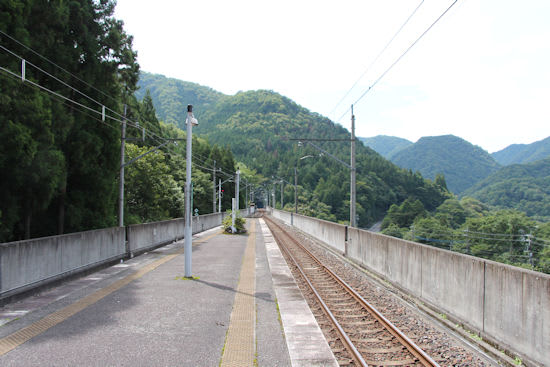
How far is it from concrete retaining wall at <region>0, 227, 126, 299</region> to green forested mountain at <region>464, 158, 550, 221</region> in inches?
5774

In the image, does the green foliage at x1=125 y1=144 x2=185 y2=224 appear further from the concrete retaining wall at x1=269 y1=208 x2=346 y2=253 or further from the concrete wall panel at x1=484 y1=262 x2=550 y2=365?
the concrete wall panel at x1=484 y1=262 x2=550 y2=365

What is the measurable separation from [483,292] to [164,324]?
6.02 metres

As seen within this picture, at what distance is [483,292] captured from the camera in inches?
279

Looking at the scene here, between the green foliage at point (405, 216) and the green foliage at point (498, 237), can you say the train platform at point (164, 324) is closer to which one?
the green foliage at point (498, 237)

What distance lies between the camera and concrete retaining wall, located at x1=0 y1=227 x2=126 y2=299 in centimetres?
859

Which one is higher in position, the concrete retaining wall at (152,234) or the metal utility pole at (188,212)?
the metal utility pole at (188,212)

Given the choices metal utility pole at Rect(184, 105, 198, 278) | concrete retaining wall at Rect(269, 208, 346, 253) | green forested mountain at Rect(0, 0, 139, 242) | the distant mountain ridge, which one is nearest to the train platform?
metal utility pole at Rect(184, 105, 198, 278)

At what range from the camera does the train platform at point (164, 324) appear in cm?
600

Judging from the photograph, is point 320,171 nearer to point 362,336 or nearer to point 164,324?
point 362,336

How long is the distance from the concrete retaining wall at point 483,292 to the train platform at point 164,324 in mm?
2908

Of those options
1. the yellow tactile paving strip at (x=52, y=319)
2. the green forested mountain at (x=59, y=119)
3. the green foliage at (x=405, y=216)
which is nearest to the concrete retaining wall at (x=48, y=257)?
the yellow tactile paving strip at (x=52, y=319)

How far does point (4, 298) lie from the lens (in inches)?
330

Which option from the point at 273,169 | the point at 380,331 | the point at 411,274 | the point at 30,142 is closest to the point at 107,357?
the point at 380,331

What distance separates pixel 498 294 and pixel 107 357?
6.46 m
